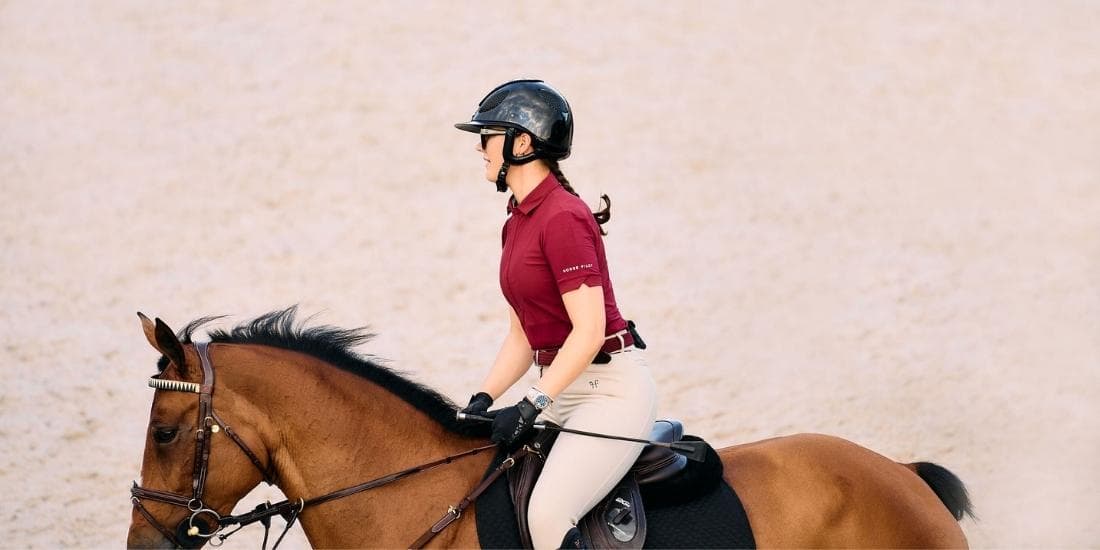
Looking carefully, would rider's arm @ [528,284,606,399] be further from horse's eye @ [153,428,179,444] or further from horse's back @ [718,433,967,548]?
horse's eye @ [153,428,179,444]

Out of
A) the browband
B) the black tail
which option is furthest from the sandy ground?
the browband

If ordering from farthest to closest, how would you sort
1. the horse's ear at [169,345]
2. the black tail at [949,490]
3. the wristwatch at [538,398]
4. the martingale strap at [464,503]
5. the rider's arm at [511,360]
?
the black tail at [949,490] → the rider's arm at [511,360] → the martingale strap at [464,503] → the wristwatch at [538,398] → the horse's ear at [169,345]

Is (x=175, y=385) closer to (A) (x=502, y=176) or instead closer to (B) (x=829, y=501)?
(A) (x=502, y=176)

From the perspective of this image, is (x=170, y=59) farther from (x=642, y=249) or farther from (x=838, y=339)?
(x=838, y=339)

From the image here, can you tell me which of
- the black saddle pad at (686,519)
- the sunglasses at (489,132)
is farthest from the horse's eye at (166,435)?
the sunglasses at (489,132)

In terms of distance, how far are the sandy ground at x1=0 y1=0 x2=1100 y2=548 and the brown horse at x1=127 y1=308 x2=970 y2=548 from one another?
Answer: 4451 millimetres

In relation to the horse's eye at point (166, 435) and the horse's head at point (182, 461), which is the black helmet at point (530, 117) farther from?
the horse's eye at point (166, 435)

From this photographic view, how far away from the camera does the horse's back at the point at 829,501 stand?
3.37 metres

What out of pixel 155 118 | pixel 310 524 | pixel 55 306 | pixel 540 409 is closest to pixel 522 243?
pixel 540 409

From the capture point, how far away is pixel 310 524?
3000 mm

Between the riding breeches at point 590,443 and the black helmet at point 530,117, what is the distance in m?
0.68

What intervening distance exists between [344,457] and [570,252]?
0.92 m

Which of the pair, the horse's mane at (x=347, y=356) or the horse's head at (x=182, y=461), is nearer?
the horse's head at (x=182, y=461)

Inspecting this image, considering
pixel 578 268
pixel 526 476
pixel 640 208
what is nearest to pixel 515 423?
pixel 526 476
